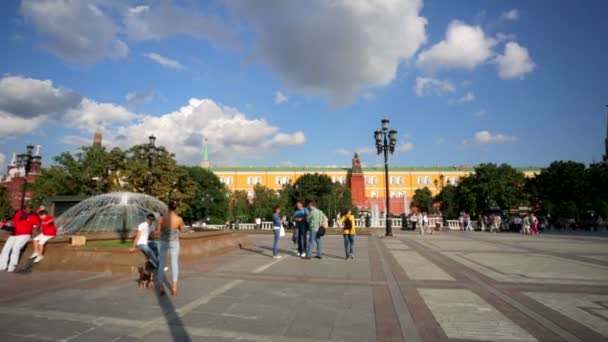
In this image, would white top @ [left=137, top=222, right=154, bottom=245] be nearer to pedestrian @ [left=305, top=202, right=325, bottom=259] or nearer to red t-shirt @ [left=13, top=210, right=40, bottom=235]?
red t-shirt @ [left=13, top=210, right=40, bottom=235]

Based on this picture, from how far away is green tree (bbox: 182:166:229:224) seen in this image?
65.7 meters

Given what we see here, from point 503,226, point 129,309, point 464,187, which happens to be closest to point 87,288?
point 129,309

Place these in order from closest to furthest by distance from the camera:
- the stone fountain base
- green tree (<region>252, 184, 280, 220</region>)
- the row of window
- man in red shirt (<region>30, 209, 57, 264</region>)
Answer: the stone fountain base, man in red shirt (<region>30, 209, 57, 264</region>), green tree (<region>252, 184, 280, 220</region>), the row of window

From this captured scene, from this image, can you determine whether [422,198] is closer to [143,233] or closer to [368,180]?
[368,180]

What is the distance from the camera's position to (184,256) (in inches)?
419

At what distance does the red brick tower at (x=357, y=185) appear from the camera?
330 ft

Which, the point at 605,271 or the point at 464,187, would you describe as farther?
the point at 464,187

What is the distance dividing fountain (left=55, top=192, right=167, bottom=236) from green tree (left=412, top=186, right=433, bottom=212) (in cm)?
8660

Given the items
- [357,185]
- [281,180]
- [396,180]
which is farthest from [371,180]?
[281,180]

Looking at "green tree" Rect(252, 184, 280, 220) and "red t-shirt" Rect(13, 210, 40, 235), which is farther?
"green tree" Rect(252, 184, 280, 220)

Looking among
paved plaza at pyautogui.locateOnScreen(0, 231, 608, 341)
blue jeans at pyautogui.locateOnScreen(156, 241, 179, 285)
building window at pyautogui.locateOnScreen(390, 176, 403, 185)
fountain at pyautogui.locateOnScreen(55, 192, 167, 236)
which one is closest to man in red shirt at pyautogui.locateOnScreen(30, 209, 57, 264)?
paved plaza at pyautogui.locateOnScreen(0, 231, 608, 341)

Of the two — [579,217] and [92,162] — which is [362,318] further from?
[579,217]

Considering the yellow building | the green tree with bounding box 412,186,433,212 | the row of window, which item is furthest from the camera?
the row of window

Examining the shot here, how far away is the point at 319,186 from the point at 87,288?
2671 inches
